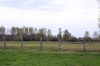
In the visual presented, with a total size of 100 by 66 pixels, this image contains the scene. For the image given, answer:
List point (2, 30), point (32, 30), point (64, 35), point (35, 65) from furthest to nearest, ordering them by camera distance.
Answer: point (32, 30)
point (2, 30)
point (64, 35)
point (35, 65)

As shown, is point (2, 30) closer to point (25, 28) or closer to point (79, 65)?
point (25, 28)

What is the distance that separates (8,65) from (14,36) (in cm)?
9188

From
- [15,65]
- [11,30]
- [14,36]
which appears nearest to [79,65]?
[15,65]

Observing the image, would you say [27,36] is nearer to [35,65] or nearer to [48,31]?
[48,31]

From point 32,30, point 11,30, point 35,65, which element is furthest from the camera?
point 32,30

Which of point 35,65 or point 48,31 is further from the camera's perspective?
point 48,31

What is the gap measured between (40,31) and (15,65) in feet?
315

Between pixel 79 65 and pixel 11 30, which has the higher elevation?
pixel 11 30

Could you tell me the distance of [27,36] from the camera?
352 ft

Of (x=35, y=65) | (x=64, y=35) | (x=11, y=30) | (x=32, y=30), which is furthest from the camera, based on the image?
(x=32, y=30)

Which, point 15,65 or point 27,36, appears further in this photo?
point 27,36

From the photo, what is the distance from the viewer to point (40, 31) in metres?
107

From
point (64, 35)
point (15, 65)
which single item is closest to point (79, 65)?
point (15, 65)

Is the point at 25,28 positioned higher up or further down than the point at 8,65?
higher up
